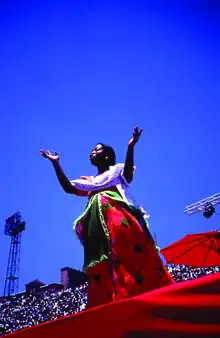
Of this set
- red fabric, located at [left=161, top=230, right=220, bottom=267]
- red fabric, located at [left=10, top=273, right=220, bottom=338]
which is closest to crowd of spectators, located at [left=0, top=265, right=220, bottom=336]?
red fabric, located at [left=161, top=230, right=220, bottom=267]

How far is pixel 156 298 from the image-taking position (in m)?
0.98

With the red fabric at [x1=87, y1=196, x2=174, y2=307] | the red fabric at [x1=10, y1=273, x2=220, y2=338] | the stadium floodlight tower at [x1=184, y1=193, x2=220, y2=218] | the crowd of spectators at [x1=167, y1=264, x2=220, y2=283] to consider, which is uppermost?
the stadium floodlight tower at [x1=184, y1=193, x2=220, y2=218]

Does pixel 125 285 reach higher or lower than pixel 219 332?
higher

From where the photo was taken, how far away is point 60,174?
9.59 ft

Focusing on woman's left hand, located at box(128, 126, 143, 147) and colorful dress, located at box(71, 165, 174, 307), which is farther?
woman's left hand, located at box(128, 126, 143, 147)

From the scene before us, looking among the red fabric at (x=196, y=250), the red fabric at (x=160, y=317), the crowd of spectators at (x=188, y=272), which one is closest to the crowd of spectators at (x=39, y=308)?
the crowd of spectators at (x=188, y=272)

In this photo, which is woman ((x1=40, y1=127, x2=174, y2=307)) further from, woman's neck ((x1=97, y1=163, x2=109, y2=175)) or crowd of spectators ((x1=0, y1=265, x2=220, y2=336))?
crowd of spectators ((x1=0, y1=265, x2=220, y2=336))

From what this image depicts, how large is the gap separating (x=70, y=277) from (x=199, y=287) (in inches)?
852

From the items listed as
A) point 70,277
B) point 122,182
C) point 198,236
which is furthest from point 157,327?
point 70,277

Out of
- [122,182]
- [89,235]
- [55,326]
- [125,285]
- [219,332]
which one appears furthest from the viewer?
[122,182]

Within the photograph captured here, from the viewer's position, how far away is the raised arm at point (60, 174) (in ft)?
9.50

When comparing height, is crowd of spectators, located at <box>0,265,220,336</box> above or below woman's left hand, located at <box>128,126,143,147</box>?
above

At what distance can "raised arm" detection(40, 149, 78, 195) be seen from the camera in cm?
289

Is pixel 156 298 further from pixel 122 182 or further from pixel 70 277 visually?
pixel 70 277
